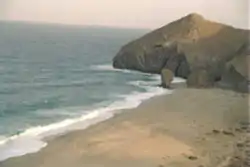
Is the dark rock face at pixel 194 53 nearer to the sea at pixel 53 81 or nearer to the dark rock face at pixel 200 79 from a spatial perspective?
the dark rock face at pixel 200 79

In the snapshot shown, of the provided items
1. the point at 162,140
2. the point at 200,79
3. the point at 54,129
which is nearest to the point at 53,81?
the point at 54,129

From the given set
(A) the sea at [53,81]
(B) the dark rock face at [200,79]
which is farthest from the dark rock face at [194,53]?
(A) the sea at [53,81]

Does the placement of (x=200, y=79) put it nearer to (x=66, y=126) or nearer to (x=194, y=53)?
(x=194, y=53)

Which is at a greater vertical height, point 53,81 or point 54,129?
point 53,81

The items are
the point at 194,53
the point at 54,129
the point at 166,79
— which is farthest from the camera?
the point at 194,53

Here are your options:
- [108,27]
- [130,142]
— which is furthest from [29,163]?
[108,27]

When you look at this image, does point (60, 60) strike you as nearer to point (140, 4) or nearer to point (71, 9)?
point (71, 9)

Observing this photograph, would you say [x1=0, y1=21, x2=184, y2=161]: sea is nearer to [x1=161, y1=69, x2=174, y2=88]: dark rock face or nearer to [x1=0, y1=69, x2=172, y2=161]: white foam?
[x1=0, y1=69, x2=172, y2=161]: white foam

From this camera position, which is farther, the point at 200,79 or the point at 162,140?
the point at 200,79

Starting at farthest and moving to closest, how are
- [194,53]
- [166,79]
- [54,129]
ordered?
[194,53] < [166,79] < [54,129]
